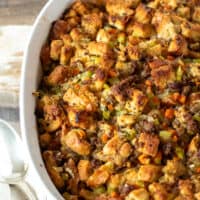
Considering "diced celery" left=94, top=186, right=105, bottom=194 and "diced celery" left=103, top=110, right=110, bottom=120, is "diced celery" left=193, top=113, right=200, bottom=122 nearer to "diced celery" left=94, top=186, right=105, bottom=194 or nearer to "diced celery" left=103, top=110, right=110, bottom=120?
"diced celery" left=103, top=110, right=110, bottom=120

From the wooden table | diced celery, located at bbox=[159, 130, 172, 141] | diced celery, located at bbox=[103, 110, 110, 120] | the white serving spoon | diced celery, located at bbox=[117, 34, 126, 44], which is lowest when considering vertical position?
the white serving spoon

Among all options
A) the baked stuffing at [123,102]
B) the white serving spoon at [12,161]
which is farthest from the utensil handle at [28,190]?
the baked stuffing at [123,102]

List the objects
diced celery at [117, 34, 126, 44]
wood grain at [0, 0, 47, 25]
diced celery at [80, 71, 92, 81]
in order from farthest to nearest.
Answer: wood grain at [0, 0, 47, 25], diced celery at [117, 34, 126, 44], diced celery at [80, 71, 92, 81]

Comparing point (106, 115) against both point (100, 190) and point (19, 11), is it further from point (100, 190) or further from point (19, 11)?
point (19, 11)

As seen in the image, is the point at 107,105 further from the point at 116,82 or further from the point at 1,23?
the point at 1,23

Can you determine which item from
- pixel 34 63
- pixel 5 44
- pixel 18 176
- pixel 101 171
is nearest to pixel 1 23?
pixel 5 44

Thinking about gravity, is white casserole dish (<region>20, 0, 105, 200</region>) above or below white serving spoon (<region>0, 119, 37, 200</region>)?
above

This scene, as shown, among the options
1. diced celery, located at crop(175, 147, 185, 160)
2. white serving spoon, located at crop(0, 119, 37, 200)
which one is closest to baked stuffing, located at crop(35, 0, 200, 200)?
diced celery, located at crop(175, 147, 185, 160)
